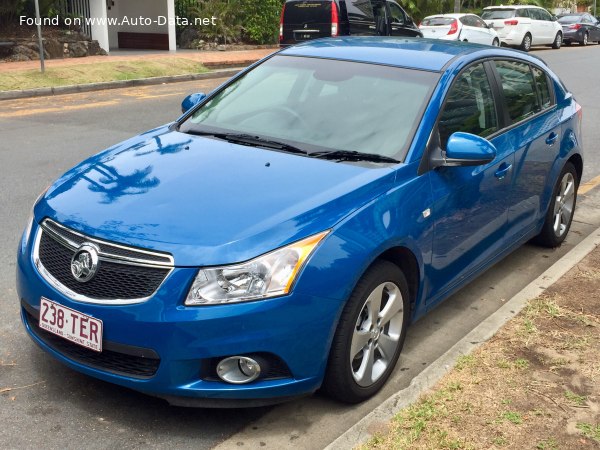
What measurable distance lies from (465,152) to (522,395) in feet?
4.14

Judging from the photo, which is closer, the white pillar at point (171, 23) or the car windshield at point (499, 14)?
the white pillar at point (171, 23)

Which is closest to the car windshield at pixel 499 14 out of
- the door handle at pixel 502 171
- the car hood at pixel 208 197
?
→ the door handle at pixel 502 171

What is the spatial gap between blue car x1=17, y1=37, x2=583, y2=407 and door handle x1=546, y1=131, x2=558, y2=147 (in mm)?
367

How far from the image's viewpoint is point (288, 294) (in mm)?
3117

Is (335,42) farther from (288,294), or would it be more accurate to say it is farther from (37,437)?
(37,437)

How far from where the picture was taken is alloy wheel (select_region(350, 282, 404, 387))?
3.52m

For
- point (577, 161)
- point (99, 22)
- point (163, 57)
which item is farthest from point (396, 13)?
point (577, 161)

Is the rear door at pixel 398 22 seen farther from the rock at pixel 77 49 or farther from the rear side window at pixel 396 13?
the rock at pixel 77 49

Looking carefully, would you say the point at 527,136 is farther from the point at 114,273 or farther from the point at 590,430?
the point at 114,273

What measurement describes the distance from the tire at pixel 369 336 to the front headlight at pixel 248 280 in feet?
1.22

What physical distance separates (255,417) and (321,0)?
17.2m

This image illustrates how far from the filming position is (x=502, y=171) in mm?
4641

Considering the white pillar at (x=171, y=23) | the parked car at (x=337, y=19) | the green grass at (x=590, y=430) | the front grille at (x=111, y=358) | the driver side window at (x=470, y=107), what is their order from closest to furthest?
the front grille at (x=111, y=358) < the green grass at (x=590, y=430) < the driver side window at (x=470, y=107) < the parked car at (x=337, y=19) < the white pillar at (x=171, y=23)

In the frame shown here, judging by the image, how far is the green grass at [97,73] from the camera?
14.4m
